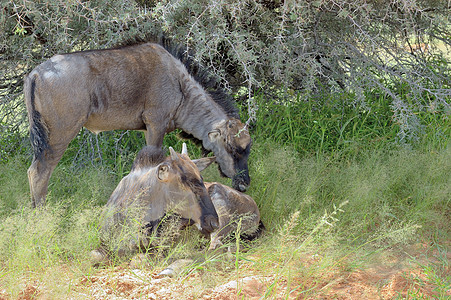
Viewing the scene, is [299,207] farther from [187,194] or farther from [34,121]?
[34,121]

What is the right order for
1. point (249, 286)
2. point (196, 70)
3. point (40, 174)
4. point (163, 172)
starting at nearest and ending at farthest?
point (249, 286) < point (163, 172) < point (40, 174) < point (196, 70)

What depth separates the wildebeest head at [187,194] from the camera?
358 centimetres

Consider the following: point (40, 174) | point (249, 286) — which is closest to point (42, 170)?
point (40, 174)

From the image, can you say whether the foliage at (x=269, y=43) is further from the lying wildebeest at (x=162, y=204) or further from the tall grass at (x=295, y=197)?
the lying wildebeest at (x=162, y=204)

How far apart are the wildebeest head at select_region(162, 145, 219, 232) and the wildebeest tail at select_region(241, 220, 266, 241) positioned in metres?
0.67

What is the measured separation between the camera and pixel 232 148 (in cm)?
521

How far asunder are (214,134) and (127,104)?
0.98m

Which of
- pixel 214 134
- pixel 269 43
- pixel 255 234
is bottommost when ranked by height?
A: pixel 255 234

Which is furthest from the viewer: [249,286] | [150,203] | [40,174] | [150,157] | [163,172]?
[40,174]

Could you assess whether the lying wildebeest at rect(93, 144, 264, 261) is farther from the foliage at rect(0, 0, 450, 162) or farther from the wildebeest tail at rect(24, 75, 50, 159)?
the foliage at rect(0, 0, 450, 162)

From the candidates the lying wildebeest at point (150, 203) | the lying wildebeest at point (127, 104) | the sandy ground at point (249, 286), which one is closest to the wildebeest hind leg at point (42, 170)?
the lying wildebeest at point (127, 104)

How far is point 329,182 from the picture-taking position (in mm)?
5285

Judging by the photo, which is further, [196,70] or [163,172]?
[196,70]

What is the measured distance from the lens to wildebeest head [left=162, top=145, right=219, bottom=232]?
141 inches
